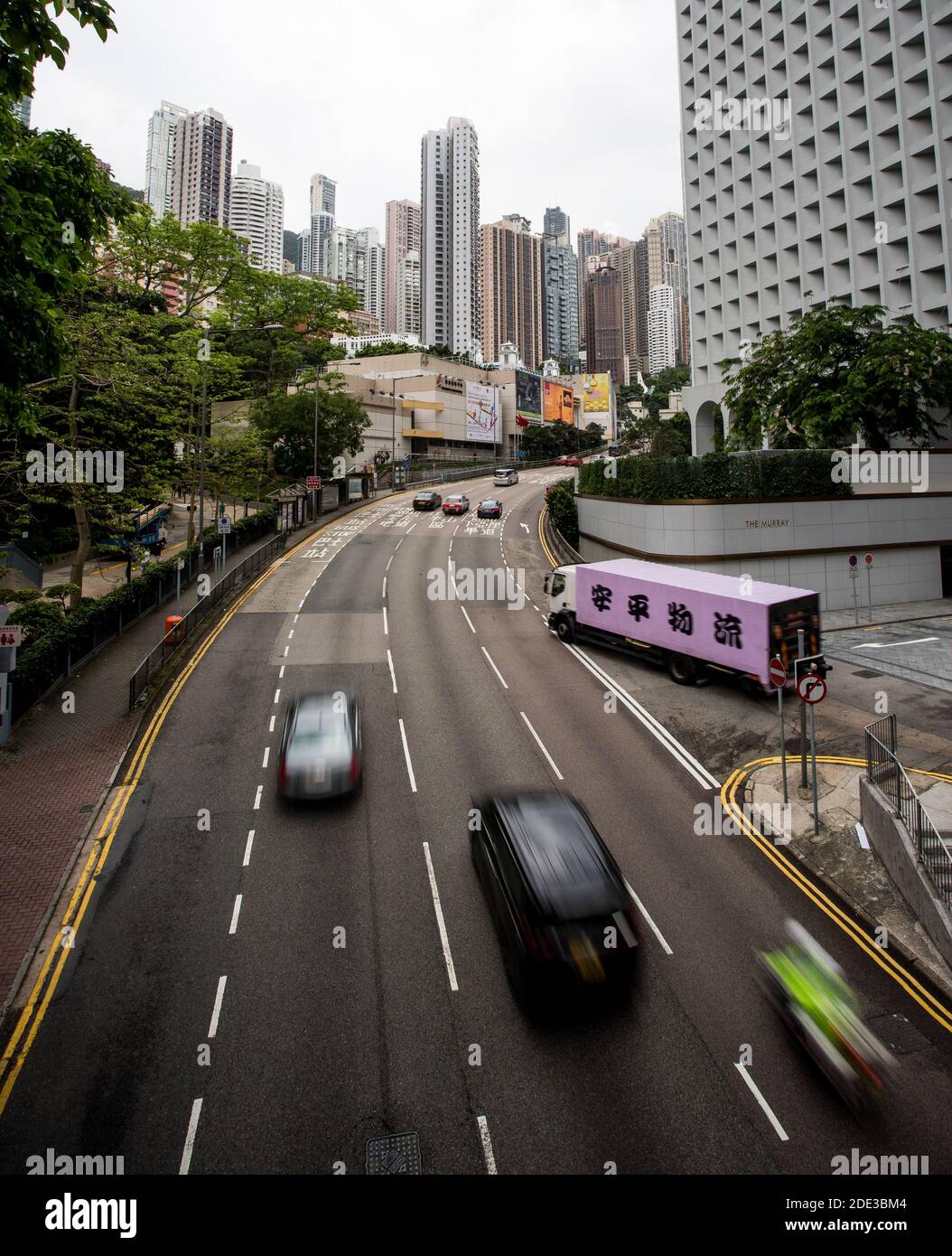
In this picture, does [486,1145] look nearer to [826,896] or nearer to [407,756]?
[826,896]

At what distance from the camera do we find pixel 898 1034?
8297mm

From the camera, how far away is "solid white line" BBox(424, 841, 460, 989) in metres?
9.38

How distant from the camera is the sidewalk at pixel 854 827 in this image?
1021 cm

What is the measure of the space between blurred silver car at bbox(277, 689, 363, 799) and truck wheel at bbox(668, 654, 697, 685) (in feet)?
35.7

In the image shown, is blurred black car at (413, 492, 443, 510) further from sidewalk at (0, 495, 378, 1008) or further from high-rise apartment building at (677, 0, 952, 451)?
sidewalk at (0, 495, 378, 1008)

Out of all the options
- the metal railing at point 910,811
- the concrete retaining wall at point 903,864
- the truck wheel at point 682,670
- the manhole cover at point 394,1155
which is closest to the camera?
the manhole cover at point 394,1155

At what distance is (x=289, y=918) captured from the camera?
415 inches

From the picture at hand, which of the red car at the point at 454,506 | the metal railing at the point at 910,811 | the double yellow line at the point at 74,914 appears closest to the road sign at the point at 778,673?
the metal railing at the point at 910,811

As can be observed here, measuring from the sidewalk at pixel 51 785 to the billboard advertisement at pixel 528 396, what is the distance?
319 ft

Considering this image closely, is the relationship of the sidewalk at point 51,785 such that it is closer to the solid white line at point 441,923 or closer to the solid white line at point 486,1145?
the solid white line at point 441,923
